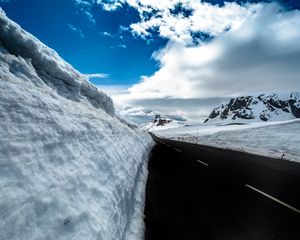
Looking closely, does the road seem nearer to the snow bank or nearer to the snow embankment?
the snow embankment

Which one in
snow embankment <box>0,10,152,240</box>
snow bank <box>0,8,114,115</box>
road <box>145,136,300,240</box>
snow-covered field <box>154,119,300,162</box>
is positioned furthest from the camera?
snow-covered field <box>154,119,300,162</box>

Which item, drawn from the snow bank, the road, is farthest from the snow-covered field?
the snow bank

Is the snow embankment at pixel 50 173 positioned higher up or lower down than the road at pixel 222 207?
higher up

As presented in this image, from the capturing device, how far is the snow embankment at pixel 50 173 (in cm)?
294

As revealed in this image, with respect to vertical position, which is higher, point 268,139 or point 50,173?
point 268,139

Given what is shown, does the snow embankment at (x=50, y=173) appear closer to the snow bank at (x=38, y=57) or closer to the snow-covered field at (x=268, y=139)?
the snow bank at (x=38, y=57)

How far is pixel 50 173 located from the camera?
3.72 m

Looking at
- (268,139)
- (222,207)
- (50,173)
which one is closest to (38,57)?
(50,173)

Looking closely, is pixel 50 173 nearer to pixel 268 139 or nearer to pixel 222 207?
pixel 222 207

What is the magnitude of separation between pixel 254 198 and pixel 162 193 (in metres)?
2.37

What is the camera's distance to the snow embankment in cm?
294

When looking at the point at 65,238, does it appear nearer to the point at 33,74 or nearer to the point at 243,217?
the point at 243,217

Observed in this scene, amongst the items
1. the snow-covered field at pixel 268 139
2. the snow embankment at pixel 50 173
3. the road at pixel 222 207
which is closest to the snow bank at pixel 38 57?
the snow embankment at pixel 50 173

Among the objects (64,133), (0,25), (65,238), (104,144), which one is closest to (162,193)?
(104,144)
